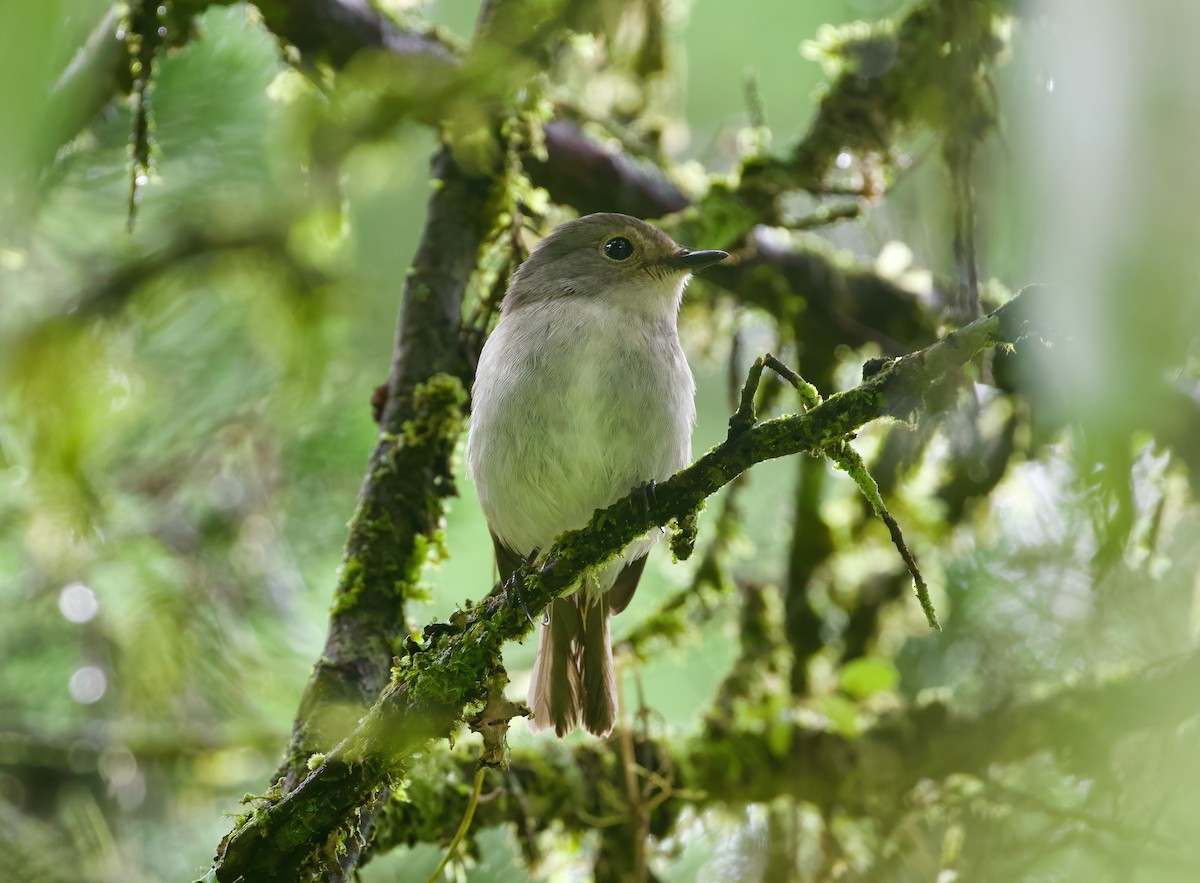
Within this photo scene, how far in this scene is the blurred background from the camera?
390 cm

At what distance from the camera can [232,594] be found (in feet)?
16.0

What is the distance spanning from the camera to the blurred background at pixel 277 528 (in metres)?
3.90

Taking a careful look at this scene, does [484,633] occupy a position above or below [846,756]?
below

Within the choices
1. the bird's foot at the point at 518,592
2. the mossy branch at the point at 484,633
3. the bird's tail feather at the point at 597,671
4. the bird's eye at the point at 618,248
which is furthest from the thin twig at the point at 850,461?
the bird's eye at the point at 618,248

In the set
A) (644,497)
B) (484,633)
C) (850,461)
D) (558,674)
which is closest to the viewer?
(850,461)

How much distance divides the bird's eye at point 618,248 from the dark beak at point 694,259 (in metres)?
0.17

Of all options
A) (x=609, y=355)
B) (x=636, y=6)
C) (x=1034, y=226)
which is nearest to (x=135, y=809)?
(x=609, y=355)

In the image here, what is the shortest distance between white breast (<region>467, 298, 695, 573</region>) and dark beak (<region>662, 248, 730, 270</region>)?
1.10ft

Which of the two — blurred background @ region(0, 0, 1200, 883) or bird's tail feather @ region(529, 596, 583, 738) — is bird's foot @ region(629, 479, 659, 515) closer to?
bird's tail feather @ region(529, 596, 583, 738)

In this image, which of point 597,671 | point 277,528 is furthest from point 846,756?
point 277,528

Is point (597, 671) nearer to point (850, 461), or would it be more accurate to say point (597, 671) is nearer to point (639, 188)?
point (850, 461)

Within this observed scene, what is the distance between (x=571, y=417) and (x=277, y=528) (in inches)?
92.9

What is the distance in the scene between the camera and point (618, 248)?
3.76 metres

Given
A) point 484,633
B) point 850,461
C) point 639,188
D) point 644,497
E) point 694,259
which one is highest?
point 639,188
